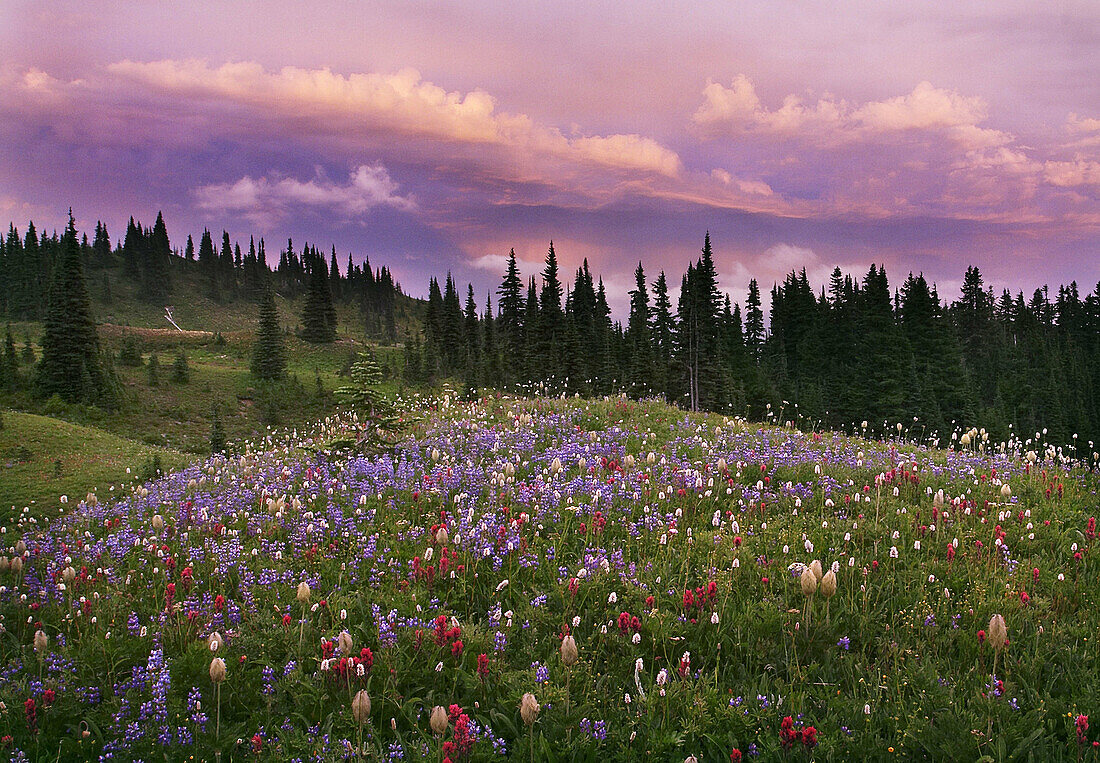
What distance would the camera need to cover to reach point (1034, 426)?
261 ft

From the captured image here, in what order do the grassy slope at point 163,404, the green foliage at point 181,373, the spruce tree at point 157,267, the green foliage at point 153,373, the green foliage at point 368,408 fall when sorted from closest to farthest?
the green foliage at point 368,408
the grassy slope at point 163,404
the green foliage at point 153,373
the green foliage at point 181,373
the spruce tree at point 157,267

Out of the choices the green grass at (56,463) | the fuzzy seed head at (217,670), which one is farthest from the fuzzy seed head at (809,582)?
the green grass at (56,463)

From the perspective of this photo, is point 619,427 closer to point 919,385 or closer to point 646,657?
point 646,657

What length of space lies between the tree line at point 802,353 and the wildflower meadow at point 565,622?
34529 millimetres

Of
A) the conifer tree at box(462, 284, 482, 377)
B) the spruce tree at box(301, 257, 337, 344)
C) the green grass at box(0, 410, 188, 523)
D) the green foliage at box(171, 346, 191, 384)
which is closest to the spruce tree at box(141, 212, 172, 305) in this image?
the spruce tree at box(301, 257, 337, 344)

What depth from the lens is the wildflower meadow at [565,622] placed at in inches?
135

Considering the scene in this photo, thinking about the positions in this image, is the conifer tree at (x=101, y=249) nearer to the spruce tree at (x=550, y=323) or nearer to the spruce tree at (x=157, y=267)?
the spruce tree at (x=157, y=267)

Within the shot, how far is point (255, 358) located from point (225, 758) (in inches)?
2295

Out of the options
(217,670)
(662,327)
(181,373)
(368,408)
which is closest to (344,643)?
(217,670)

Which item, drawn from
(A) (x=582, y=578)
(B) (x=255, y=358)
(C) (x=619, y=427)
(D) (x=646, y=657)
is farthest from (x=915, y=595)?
(B) (x=255, y=358)

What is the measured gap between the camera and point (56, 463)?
15.8 meters

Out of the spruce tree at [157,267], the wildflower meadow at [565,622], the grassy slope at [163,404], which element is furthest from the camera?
the spruce tree at [157,267]

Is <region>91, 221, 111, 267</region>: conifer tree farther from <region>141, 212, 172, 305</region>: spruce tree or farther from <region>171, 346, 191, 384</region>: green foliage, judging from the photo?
<region>171, 346, 191, 384</region>: green foliage

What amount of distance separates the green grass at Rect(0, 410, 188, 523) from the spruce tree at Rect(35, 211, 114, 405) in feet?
46.2
